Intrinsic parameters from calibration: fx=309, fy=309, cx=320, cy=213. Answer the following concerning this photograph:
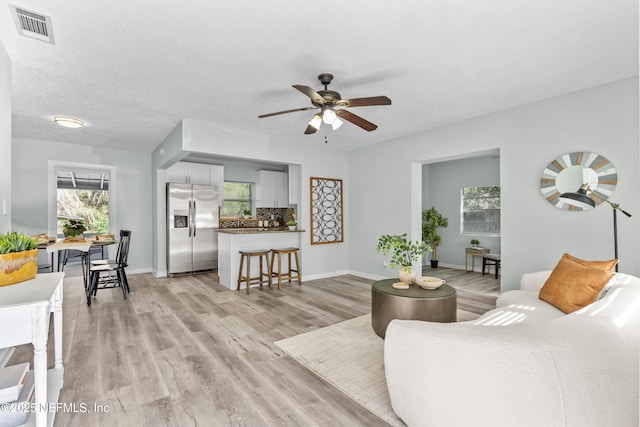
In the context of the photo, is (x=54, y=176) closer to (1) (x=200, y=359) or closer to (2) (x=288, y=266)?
(2) (x=288, y=266)

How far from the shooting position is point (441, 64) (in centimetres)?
276

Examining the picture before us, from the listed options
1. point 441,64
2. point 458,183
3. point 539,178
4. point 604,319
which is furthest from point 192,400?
point 458,183

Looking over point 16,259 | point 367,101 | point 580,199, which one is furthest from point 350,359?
point 580,199

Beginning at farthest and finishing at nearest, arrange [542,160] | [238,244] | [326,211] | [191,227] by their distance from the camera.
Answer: [191,227]
[326,211]
[238,244]
[542,160]

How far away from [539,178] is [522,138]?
537mm

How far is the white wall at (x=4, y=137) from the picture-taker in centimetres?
235

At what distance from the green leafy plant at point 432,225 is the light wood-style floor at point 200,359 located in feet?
7.85

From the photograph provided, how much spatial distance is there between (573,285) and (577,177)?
160 centimetres

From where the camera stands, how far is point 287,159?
5.41 meters

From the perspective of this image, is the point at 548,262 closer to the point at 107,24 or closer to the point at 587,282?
the point at 587,282

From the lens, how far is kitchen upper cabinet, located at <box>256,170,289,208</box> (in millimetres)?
7301

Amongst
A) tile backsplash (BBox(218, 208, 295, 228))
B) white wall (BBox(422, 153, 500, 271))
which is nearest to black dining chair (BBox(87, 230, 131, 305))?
tile backsplash (BBox(218, 208, 295, 228))

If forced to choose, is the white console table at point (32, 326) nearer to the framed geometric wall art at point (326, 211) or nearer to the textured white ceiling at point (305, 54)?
the textured white ceiling at point (305, 54)

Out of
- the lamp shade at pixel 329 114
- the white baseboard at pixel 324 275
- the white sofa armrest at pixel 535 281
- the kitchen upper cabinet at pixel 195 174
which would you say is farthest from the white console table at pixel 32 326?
the kitchen upper cabinet at pixel 195 174
